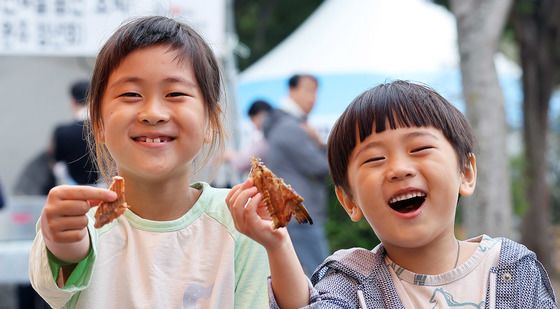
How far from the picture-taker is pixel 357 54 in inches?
427

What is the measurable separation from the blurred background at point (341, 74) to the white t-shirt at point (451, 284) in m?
3.03

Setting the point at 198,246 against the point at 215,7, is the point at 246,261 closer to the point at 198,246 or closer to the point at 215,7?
the point at 198,246

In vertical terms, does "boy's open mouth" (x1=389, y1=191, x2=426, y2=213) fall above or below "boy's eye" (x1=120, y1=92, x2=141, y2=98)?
below

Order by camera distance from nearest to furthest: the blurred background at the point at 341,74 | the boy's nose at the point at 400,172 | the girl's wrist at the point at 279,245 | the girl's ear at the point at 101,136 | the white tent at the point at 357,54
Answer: the girl's wrist at the point at 279,245, the boy's nose at the point at 400,172, the girl's ear at the point at 101,136, the blurred background at the point at 341,74, the white tent at the point at 357,54

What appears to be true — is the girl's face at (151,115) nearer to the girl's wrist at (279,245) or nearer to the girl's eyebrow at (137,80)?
the girl's eyebrow at (137,80)

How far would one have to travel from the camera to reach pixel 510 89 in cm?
1305

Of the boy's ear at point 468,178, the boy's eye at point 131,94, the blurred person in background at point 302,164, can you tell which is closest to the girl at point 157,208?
the boy's eye at point 131,94

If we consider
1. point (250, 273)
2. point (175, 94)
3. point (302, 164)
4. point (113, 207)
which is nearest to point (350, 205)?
point (250, 273)

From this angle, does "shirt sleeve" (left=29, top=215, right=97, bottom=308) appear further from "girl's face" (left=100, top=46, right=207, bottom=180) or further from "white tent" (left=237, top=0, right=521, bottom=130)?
"white tent" (left=237, top=0, right=521, bottom=130)

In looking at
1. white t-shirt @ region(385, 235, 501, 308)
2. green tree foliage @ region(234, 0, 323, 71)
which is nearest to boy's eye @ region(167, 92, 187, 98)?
white t-shirt @ region(385, 235, 501, 308)

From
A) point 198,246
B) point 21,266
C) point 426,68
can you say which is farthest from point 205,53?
point 426,68

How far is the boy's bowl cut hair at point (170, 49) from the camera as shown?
2.24m

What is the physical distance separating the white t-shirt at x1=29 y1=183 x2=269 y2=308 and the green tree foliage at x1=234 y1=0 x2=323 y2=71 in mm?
→ 17233

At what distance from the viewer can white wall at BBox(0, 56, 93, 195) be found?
8.49 m
